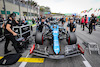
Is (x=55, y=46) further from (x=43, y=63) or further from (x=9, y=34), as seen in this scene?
(x=9, y=34)

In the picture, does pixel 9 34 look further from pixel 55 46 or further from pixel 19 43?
pixel 55 46

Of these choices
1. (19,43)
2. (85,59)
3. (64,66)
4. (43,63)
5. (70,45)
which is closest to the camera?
(64,66)

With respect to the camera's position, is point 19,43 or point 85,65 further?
point 19,43

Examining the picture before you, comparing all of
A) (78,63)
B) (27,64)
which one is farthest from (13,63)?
(78,63)

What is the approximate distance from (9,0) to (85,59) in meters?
19.9

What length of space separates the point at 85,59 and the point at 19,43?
298cm

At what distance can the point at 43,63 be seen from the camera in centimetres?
255

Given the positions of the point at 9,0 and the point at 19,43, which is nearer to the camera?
the point at 19,43

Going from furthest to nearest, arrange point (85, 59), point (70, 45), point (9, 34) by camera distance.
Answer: point (70, 45) < point (9, 34) < point (85, 59)

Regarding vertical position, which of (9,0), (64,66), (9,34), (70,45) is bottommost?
(64,66)

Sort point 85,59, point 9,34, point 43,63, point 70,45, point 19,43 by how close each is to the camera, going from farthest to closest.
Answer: point 70,45 → point 19,43 → point 9,34 → point 85,59 → point 43,63

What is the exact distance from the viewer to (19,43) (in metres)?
3.37

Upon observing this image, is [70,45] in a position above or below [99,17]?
below

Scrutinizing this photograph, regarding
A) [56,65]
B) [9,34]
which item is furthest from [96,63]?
[9,34]
